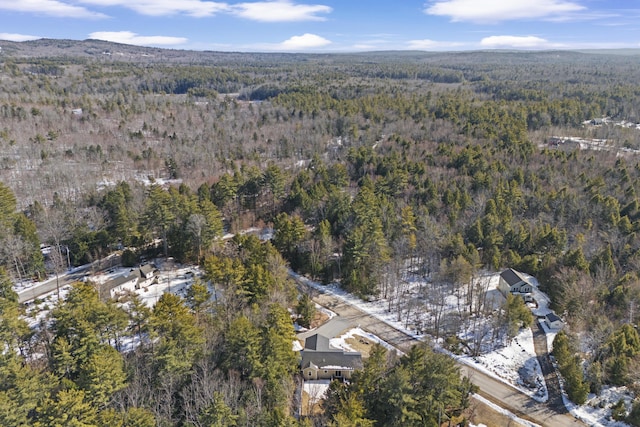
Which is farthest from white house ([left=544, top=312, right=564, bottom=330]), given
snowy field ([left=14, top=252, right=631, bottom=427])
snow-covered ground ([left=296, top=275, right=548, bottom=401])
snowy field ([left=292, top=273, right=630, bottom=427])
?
snow-covered ground ([left=296, top=275, right=548, bottom=401])

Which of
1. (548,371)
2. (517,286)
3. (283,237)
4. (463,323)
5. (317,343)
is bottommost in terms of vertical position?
(548,371)

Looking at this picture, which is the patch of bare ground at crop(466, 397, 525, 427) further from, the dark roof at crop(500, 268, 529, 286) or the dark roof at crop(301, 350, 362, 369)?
the dark roof at crop(500, 268, 529, 286)

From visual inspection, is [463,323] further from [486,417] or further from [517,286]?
[486,417]

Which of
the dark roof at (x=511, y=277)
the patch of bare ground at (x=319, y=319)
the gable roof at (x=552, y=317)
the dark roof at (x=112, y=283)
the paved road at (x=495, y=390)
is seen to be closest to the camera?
the paved road at (x=495, y=390)

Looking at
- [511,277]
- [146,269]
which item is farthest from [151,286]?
[511,277]

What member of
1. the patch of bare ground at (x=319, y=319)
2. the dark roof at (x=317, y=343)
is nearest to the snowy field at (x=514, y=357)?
the patch of bare ground at (x=319, y=319)

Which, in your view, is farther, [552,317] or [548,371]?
[552,317]

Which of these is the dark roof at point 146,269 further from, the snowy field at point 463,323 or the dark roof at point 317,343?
the dark roof at point 317,343
